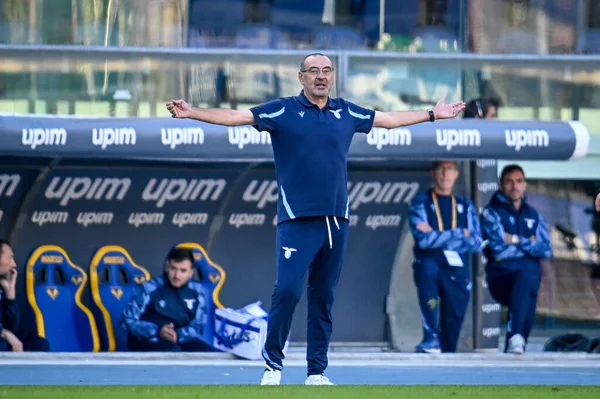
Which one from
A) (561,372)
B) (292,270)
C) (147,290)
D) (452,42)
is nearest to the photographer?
(292,270)

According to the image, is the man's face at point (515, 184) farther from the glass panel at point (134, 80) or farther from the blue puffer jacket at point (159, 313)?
the blue puffer jacket at point (159, 313)

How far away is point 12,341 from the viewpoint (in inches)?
474

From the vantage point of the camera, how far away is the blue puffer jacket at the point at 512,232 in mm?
12734

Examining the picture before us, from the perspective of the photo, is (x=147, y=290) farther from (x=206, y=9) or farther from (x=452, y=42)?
(x=452, y=42)

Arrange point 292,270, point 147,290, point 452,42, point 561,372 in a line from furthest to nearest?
point 452,42 → point 147,290 → point 561,372 → point 292,270

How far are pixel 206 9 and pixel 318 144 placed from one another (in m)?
5.09

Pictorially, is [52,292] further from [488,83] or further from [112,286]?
[488,83]

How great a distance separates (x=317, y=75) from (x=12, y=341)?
5069mm

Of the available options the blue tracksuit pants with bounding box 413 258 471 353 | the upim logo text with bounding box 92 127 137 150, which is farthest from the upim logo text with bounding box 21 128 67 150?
the blue tracksuit pants with bounding box 413 258 471 353

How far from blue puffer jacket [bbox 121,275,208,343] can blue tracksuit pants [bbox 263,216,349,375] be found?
4.20 m

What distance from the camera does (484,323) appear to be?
13180mm

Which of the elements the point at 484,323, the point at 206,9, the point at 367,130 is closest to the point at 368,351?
the point at 484,323

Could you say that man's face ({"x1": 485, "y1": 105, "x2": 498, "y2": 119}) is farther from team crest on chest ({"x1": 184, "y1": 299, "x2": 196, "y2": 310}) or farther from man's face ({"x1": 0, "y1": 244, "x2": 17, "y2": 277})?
man's face ({"x1": 0, "y1": 244, "x2": 17, "y2": 277})

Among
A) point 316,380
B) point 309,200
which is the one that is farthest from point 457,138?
point 316,380
